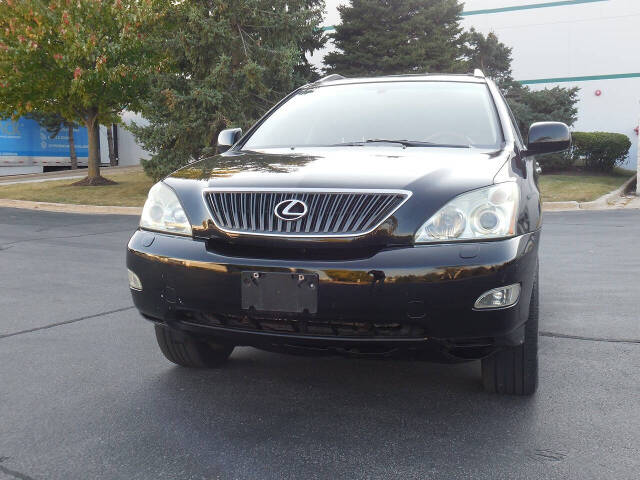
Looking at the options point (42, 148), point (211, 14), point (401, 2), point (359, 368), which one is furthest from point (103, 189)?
point (359, 368)

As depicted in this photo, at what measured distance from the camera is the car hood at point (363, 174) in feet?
9.17

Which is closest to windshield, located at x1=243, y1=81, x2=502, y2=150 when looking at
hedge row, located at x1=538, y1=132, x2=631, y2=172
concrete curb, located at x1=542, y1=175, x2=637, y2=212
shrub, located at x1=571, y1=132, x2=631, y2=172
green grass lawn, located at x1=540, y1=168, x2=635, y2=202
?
concrete curb, located at x1=542, y1=175, x2=637, y2=212

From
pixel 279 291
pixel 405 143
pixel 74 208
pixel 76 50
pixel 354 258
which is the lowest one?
pixel 74 208

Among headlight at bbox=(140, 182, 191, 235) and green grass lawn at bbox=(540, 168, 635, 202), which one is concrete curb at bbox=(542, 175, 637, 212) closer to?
green grass lawn at bbox=(540, 168, 635, 202)

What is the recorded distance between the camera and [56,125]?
3017 cm

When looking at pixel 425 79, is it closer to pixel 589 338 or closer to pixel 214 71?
pixel 589 338

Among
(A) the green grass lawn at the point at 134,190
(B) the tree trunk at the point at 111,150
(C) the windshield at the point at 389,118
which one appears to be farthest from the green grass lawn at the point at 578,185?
(B) the tree trunk at the point at 111,150

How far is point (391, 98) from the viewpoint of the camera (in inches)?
168

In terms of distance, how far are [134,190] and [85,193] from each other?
130 cm

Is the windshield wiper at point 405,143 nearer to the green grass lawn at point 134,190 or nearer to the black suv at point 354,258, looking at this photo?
the black suv at point 354,258

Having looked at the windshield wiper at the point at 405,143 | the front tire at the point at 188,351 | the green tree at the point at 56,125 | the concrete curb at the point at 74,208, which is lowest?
the concrete curb at the point at 74,208

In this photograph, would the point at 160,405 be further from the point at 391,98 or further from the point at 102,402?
the point at 391,98

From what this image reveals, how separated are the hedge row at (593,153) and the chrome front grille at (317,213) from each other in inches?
687

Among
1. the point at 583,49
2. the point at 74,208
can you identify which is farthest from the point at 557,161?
the point at 74,208
